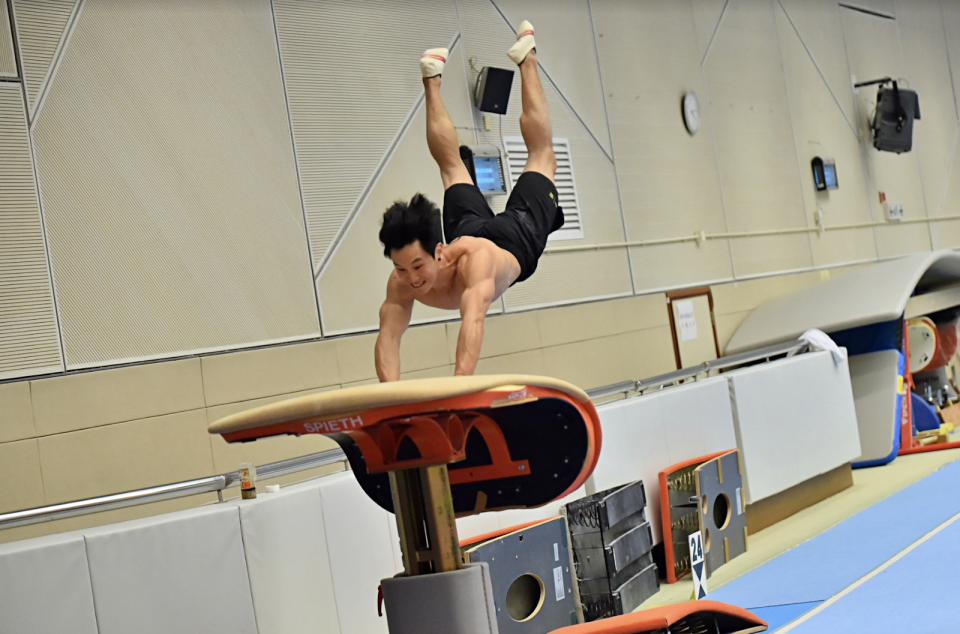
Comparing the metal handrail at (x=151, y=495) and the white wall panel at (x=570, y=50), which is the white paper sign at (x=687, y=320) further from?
the metal handrail at (x=151, y=495)

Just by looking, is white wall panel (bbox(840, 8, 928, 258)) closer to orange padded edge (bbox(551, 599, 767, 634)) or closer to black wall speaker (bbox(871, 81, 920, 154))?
black wall speaker (bbox(871, 81, 920, 154))

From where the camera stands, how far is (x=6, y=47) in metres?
4.41

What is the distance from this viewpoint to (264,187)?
5215 millimetres

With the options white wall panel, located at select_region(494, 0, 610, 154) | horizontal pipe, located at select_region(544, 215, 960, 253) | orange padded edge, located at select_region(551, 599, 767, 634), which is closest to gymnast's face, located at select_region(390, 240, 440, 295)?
orange padded edge, located at select_region(551, 599, 767, 634)

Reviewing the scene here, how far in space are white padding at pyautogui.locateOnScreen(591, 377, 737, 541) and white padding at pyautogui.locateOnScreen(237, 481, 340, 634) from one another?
5.72ft

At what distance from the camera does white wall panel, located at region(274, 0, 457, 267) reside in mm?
5457

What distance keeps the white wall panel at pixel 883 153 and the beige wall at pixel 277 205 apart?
2.71 m

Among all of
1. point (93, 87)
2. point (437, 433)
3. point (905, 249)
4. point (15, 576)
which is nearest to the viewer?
point (437, 433)

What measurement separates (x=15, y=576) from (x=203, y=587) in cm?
57

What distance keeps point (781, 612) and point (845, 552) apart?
3.64ft

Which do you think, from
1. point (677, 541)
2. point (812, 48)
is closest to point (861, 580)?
point (677, 541)

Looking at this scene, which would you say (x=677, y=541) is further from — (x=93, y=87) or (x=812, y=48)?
(x=812, y=48)

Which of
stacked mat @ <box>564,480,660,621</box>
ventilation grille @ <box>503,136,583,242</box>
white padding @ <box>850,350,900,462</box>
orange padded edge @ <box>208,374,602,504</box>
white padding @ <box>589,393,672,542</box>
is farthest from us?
white padding @ <box>850,350,900,462</box>

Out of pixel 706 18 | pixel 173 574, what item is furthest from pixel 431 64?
pixel 706 18
